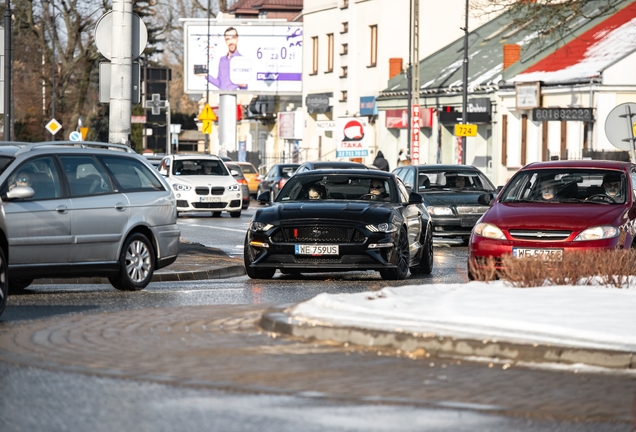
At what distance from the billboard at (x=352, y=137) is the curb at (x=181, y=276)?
29.9m

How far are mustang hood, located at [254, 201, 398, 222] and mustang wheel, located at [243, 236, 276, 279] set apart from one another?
15.7 inches

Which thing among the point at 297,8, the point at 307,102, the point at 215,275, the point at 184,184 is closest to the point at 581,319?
the point at 215,275

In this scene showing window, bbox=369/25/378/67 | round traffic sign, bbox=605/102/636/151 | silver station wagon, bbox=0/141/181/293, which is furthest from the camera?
window, bbox=369/25/378/67

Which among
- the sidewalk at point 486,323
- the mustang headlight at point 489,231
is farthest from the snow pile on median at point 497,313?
the mustang headlight at point 489,231

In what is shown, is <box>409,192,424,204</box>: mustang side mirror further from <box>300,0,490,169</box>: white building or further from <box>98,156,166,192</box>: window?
<box>300,0,490,169</box>: white building

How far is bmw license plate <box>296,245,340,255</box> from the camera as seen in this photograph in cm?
1611

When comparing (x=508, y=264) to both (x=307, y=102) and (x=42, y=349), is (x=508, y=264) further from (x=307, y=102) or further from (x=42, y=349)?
(x=307, y=102)

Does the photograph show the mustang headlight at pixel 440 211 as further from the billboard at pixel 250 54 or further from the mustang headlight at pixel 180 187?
the billboard at pixel 250 54

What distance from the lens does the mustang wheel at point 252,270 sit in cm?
1656

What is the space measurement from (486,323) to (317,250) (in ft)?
21.5

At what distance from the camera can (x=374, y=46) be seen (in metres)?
67.1

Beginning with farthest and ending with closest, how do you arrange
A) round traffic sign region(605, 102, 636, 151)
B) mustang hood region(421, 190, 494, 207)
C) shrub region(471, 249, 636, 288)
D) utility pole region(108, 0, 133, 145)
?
mustang hood region(421, 190, 494, 207)
round traffic sign region(605, 102, 636, 151)
utility pole region(108, 0, 133, 145)
shrub region(471, 249, 636, 288)

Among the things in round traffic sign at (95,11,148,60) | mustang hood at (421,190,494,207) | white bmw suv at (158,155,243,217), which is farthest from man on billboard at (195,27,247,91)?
round traffic sign at (95,11,148,60)

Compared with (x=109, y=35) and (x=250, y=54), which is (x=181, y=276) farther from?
(x=250, y=54)
